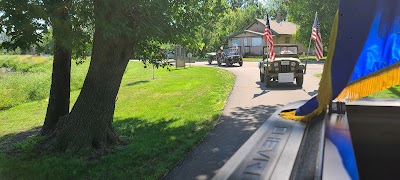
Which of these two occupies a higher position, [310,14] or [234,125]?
[310,14]

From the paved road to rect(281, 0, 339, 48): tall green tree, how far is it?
2154 centimetres

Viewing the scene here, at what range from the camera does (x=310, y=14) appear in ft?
119

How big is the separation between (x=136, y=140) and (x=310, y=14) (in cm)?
3308

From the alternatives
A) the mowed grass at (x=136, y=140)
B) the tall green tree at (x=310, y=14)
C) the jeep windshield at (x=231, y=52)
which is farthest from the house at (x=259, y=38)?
the mowed grass at (x=136, y=140)

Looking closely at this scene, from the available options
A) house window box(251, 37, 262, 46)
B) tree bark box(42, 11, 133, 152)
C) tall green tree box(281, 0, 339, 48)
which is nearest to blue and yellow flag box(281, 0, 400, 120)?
tree bark box(42, 11, 133, 152)

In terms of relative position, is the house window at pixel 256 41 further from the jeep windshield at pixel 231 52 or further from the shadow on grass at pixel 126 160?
the shadow on grass at pixel 126 160

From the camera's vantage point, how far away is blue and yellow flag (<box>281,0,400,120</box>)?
2.39m

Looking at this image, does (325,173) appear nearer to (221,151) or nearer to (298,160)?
(298,160)

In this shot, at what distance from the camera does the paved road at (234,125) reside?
5277 millimetres

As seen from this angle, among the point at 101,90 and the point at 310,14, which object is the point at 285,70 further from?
the point at 310,14

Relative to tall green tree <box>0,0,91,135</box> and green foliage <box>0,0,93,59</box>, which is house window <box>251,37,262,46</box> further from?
green foliage <box>0,0,93,59</box>

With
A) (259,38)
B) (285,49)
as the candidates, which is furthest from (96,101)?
(259,38)

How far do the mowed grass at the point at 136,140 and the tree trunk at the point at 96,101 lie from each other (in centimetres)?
34

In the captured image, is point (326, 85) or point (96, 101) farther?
point (96, 101)
